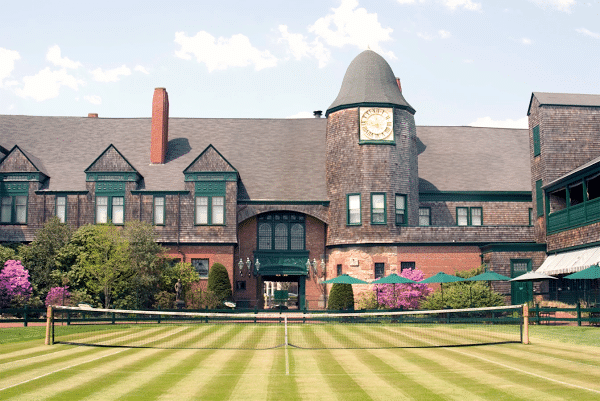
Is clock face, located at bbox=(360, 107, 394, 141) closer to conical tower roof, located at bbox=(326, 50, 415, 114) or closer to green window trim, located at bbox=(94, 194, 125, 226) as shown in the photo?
conical tower roof, located at bbox=(326, 50, 415, 114)

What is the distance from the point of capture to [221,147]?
53969 millimetres

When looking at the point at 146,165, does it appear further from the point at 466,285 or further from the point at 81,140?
the point at 466,285

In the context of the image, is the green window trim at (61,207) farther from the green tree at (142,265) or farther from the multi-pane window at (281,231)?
the multi-pane window at (281,231)

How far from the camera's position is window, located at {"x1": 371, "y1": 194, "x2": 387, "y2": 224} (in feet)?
155

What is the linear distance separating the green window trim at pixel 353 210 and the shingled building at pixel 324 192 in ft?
0.26

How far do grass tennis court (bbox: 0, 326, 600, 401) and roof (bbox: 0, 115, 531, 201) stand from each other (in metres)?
28.3

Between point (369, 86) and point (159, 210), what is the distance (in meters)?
17.6

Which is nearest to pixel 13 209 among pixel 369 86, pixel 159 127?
pixel 159 127

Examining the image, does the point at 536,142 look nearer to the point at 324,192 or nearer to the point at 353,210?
the point at 353,210

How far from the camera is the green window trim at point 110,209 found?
4866 centimetres

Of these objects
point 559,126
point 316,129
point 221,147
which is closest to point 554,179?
point 559,126

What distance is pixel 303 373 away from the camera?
1727cm

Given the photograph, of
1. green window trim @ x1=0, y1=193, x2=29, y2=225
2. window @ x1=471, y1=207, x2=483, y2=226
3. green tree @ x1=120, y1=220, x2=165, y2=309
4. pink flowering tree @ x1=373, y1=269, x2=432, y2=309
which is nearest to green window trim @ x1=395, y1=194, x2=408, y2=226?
pink flowering tree @ x1=373, y1=269, x2=432, y2=309

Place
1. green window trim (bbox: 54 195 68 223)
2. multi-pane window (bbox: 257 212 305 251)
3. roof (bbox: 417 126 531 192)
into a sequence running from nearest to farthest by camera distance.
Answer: green window trim (bbox: 54 195 68 223) < multi-pane window (bbox: 257 212 305 251) < roof (bbox: 417 126 531 192)
